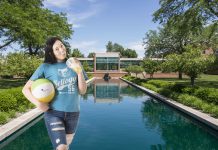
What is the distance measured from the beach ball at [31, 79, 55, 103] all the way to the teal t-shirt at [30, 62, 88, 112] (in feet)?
0.23

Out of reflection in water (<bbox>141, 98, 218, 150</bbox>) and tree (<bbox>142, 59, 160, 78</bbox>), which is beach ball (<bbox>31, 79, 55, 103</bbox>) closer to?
reflection in water (<bbox>141, 98, 218, 150</bbox>)

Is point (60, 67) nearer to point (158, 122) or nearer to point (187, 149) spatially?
point (187, 149)

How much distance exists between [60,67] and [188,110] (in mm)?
12361

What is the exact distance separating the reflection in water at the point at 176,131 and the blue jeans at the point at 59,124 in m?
6.23

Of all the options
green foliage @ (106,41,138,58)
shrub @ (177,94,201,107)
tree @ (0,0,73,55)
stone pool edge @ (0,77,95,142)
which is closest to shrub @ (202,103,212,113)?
shrub @ (177,94,201,107)

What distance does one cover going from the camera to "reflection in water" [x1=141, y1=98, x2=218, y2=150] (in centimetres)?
996

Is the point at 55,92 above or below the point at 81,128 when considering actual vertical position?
above

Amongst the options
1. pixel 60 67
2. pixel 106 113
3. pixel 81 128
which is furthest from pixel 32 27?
pixel 60 67

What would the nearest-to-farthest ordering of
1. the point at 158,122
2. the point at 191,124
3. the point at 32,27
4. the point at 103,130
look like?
1. the point at 103,130
2. the point at 191,124
3. the point at 158,122
4. the point at 32,27

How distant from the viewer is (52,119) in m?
3.80

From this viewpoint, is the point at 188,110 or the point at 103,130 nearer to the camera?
the point at 103,130

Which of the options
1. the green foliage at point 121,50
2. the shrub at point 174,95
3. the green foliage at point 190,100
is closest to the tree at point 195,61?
the shrub at point 174,95

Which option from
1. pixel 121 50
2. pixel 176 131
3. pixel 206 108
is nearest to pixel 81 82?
pixel 176 131

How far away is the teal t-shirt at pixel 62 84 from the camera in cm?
387
